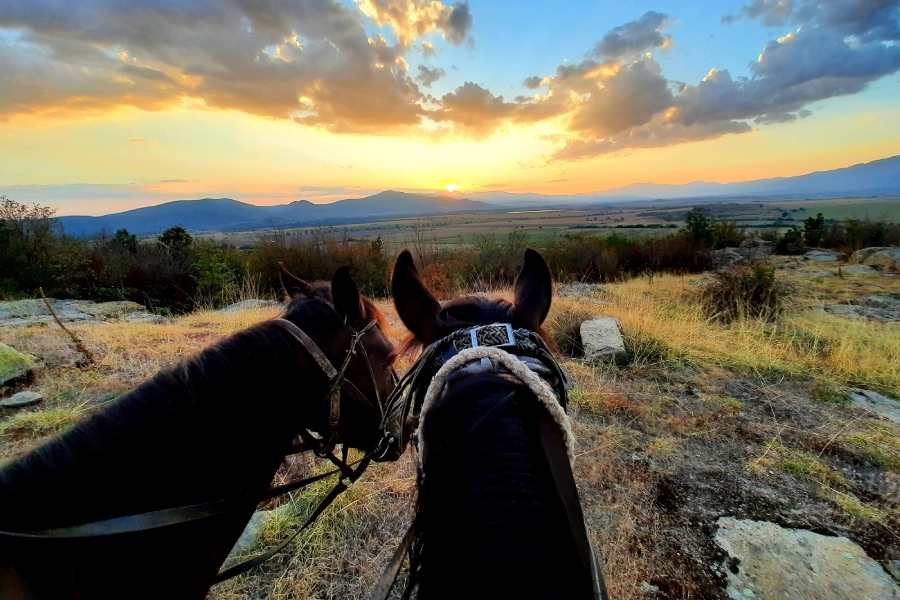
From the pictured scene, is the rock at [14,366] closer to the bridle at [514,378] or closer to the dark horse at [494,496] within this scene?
the bridle at [514,378]

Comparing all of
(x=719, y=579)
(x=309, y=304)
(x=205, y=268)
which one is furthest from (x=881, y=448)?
(x=205, y=268)

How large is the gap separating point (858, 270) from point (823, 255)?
252 inches

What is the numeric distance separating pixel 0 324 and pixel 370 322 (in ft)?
36.0

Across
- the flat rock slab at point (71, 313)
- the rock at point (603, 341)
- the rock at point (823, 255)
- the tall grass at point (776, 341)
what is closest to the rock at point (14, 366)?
the flat rock slab at point (71, 313)

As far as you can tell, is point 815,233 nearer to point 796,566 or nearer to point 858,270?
point 858,270

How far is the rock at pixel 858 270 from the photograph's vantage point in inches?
556

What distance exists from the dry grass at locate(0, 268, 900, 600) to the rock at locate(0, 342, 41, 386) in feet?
0.65

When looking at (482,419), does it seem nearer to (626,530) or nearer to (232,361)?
(232,361)

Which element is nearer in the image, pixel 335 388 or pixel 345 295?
pixel 335 388

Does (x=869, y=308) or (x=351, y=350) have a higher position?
(x=351, y=350)

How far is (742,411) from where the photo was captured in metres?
4.88

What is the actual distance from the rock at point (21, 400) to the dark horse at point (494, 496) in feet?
19.5

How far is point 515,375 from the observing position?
998 millimetres

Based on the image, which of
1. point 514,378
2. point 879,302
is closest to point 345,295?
point 514,378
